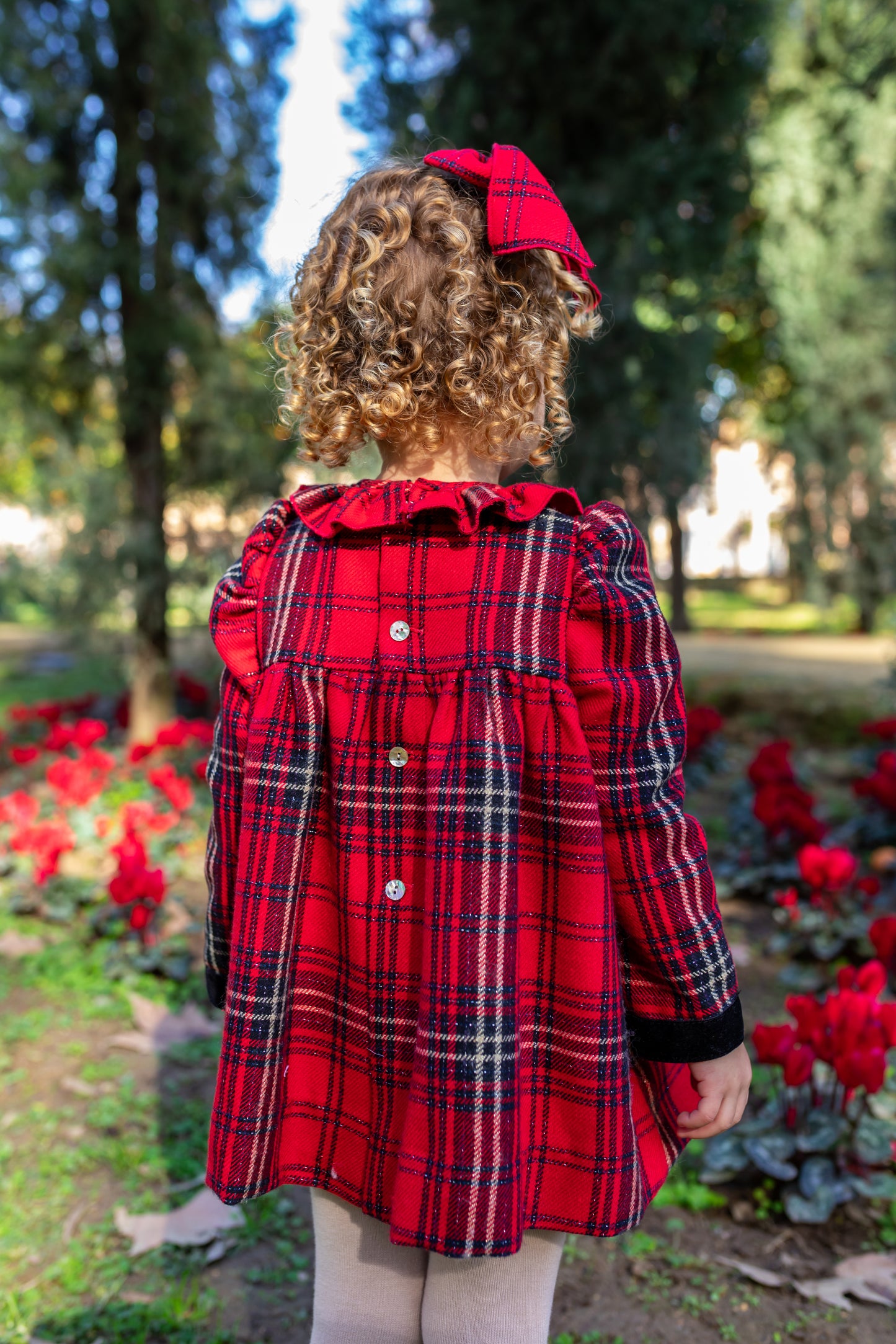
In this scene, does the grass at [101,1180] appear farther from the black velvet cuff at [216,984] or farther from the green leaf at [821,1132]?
the green leaf at [821,1132]

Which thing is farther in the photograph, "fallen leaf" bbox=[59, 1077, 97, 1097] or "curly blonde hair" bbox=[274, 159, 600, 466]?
"fallen leaf" bbox=[59, 1077, 97, 1097]

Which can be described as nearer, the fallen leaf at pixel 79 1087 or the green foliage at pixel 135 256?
the fallen leaf at pixel 79 1087

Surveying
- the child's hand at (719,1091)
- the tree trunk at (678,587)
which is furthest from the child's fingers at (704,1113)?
the tree trunk at (678,587)

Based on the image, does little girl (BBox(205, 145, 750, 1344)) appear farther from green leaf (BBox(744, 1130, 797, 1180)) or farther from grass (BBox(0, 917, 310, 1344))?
green leaf (BBox(744, 1130, 797, 1180))

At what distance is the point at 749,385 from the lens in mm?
13203

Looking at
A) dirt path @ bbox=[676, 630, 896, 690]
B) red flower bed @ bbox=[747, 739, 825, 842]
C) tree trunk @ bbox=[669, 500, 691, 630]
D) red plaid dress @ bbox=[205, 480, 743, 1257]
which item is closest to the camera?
red plaid dress @ bbox=[205, 480, 743, 1257]

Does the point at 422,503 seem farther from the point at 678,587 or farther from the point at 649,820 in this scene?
the point at 678,587

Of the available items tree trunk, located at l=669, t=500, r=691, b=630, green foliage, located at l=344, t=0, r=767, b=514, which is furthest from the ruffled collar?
tree trunk, located at l=669, t=500, r=691, b=630

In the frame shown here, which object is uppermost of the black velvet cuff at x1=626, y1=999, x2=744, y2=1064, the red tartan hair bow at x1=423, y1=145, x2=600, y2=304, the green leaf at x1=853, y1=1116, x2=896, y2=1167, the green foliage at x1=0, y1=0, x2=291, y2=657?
the green foliage at x1=0, y1=0, x2=291, y2=657

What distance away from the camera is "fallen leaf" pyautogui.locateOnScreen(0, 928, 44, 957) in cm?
353

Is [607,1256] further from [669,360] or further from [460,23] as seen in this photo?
[460,23]

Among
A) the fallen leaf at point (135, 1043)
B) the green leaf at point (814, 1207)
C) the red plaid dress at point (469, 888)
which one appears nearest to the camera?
the red plaid dress at point (469, 888)

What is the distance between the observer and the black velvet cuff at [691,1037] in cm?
116

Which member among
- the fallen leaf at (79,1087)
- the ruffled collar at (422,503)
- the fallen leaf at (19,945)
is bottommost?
the fallen leaf at (79,1087)
